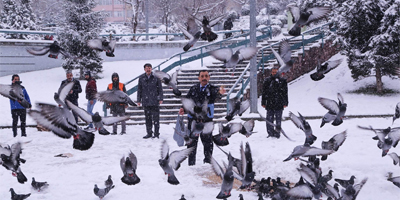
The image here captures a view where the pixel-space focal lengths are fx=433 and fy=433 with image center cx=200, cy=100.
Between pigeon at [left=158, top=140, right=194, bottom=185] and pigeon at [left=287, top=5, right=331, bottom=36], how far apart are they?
236cm

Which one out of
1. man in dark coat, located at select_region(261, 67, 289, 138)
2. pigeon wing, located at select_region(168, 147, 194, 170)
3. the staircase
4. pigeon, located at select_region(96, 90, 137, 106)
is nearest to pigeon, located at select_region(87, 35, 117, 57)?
pigeon, located at select_region(96, 90, 137, 106)

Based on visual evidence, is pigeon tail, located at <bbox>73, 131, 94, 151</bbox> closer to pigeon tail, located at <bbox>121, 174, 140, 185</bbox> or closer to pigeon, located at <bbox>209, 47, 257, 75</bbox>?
pigeon tail, located at <bbox>121, 174, 140, 185</bbox>

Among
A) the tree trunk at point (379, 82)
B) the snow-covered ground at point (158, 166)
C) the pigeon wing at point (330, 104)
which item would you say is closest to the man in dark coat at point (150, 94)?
the snow-covered ground at point (158, 166)

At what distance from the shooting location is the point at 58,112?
5.57 metres

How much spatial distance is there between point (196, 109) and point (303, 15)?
7.16 ft

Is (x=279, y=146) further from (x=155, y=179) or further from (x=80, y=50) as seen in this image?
(x=80, y=50)

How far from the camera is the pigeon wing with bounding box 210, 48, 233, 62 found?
7.29m

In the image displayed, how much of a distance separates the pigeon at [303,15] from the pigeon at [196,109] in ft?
5.58

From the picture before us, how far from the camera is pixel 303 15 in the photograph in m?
6.63

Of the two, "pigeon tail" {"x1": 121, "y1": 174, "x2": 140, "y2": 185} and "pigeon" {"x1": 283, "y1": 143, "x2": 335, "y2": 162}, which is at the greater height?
"pigeon" {"x1": 283, "y1": 143, "x2": 335, "y2": 162}

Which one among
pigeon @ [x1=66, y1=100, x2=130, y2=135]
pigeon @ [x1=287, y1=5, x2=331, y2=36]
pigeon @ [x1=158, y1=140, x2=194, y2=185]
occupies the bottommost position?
pigeon @ [x1=158, y1=140, x2=194, y2=185]

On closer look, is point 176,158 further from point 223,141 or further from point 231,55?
point 231,55

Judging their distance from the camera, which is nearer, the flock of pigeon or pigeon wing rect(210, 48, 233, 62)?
the flock of pigeon

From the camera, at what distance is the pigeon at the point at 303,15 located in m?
6.23
